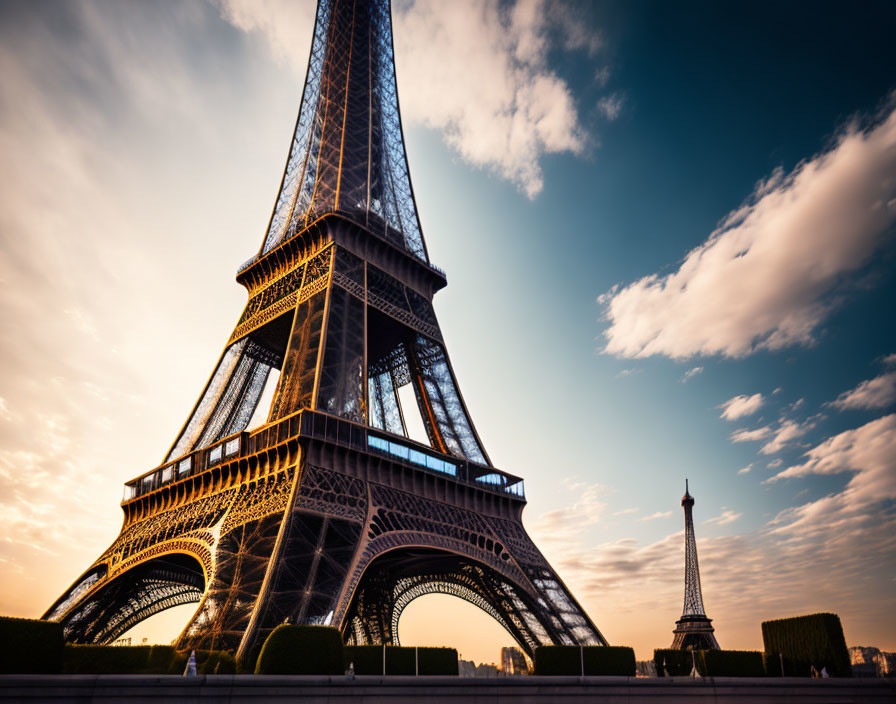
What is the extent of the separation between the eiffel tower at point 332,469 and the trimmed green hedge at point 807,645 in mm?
A: 9671

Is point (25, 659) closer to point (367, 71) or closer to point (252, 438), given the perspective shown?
point (252, 438)

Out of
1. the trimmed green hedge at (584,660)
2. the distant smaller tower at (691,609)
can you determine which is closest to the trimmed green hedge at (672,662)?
the trimmed green hedge at (584,660)

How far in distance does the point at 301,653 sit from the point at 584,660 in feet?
37.1

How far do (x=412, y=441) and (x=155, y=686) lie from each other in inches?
939

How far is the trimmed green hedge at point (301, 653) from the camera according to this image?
20402 millimetres

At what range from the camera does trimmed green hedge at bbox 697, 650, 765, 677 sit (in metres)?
28.0

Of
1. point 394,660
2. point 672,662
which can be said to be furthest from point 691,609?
point 394,660

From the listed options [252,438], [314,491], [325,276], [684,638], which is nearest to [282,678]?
[314,491]

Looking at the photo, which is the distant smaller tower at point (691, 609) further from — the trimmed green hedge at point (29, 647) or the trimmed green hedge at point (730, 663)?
the trimmed green hedge at point (29, 647)

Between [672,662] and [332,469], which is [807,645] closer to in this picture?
[672,662]

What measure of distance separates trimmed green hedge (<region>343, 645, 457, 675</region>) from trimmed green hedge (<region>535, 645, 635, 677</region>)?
167 inches

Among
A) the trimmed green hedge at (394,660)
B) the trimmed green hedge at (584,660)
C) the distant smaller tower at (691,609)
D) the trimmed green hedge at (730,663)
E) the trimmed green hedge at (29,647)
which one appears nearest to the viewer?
the trimmed green hedge at (29,647)

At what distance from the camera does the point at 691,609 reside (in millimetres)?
91625

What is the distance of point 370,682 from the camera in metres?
19.0
